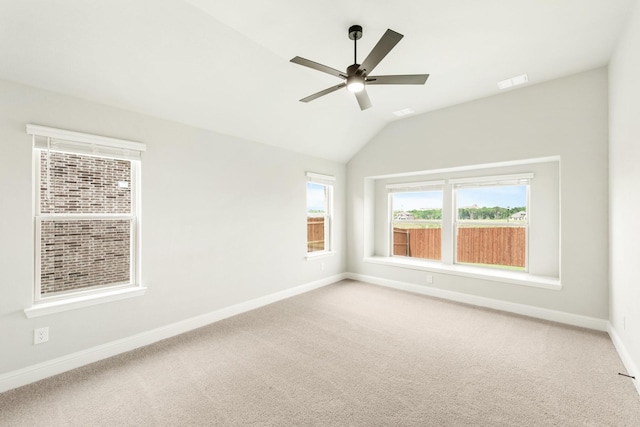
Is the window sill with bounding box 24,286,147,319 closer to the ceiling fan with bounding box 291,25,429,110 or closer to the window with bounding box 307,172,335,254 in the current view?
the ceiling fan with bounding box 291,25,429,110

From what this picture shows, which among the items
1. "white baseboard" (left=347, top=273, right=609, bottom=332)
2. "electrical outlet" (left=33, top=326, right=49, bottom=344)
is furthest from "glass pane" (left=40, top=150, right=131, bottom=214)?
"white baseboard" (left=347, top=273, right=609, bottom=332)

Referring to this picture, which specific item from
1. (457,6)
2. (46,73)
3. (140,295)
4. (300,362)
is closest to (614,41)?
(457,6)

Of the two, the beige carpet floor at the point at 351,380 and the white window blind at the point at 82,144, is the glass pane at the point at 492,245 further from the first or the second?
the white window blind at the point at 82,144

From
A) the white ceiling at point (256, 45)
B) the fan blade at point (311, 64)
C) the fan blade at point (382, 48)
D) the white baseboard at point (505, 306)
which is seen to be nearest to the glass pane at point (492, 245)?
the white baseboard at point (505, 306)

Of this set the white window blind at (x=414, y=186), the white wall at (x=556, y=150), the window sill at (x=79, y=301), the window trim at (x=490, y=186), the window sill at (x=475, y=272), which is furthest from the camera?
the white window blind at (x=414, y=186)

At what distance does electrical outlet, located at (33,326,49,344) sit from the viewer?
229cm

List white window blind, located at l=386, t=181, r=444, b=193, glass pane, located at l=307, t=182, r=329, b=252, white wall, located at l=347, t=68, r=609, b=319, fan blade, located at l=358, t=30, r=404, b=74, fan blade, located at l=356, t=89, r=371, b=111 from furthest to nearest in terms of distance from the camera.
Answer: glass pane, located at l=307, t=182, r=329, b=252
white window blind, located at l=386, t=181, r=444, b=193
white wall, located at l=347, t=68, r=609, b=319
fan blade, located at l=356, t=89, r=371, b=111
fan blade, located at l=358, t=30, r=404, b=74

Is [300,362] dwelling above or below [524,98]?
below

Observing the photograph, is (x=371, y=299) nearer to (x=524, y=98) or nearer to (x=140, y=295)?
(x=140, y=295)

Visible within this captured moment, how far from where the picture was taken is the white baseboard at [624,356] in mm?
2185

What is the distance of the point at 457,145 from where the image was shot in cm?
421

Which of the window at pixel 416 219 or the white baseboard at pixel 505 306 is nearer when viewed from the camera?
the white baseboard at pixel 505 306

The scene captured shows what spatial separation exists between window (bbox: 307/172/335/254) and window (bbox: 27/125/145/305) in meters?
2.80

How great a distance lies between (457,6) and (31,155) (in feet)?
12.4
